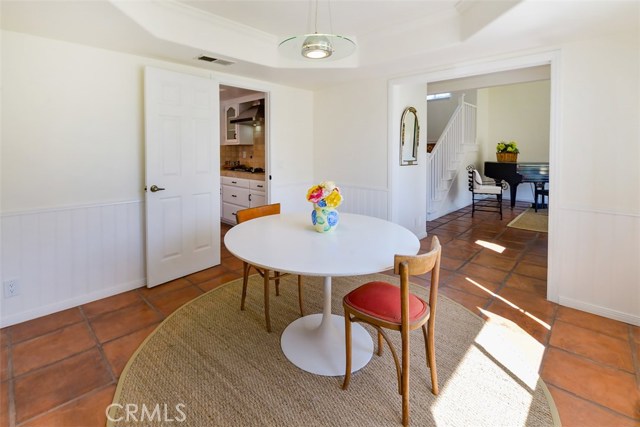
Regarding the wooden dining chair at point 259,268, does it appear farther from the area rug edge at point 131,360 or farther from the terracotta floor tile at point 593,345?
the terracotta floor tile at point 593,345

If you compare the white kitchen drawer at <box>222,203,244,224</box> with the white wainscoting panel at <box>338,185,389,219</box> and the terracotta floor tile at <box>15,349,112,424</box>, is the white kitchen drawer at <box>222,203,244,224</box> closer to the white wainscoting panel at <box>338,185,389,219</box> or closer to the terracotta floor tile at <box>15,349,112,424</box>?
the white wainscoting panel at <box>338,185,389,219</box>

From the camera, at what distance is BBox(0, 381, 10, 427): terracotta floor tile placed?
5.13 feet

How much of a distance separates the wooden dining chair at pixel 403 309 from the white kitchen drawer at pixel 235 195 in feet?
12.0

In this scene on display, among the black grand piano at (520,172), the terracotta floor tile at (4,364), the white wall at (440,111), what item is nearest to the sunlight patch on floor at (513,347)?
the terracotta floor tile at (4,364)

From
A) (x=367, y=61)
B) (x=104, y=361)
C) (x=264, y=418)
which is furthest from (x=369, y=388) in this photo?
(x=367, y=61)

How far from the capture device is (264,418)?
5.14 feet

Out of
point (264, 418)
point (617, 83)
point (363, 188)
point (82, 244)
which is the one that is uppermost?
point (617, 83)

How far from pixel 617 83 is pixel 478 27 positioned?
1.06 m

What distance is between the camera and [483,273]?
346 centimetres

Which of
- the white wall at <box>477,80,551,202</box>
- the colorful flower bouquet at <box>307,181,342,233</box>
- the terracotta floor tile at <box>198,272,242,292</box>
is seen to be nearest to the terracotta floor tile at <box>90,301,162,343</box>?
the terracotta floor tile at <box>198,272,242,292</box>

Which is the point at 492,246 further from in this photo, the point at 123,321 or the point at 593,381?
the point at 123,321

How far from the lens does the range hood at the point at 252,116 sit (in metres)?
5.13

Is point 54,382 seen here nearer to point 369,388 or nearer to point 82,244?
point 82,244

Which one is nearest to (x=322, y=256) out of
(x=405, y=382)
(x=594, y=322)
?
(x=405, y=382)
